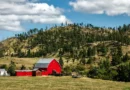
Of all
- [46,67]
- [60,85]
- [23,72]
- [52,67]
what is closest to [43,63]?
[46,67]

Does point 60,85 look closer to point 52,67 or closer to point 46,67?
point 46,67

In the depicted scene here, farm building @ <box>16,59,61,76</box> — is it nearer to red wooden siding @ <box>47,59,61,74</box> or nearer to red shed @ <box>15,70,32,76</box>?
red wooden siding @ <box>47,59,61,74</box>

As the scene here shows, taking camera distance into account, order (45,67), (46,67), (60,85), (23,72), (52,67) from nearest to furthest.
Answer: (60,85)
(23,72)
(45,67)
(46,67)
(52,67)

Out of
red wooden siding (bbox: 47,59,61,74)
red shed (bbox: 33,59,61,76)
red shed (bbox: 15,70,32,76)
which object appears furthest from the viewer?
red wooden siding (bbox: 47,59,61,74)

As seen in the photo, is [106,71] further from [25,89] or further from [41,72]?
[25,89]

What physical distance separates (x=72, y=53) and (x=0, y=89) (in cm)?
15064

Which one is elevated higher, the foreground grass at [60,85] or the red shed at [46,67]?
the foreground grass at [60,85]

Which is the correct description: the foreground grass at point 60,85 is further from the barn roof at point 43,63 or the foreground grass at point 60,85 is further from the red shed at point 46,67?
the barn roof at point 43,63

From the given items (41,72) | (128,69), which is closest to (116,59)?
(41,72)

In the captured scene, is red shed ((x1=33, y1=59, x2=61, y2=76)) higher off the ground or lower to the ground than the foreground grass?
lower

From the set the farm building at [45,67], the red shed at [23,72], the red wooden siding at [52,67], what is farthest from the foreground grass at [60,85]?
the red wooden siding at [52,67]

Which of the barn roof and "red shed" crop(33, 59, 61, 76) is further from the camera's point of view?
the barn roof

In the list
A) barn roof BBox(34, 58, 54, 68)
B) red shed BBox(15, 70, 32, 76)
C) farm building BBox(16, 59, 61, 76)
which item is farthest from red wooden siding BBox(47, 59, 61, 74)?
red shed BBox(15, 70, 32, 76)

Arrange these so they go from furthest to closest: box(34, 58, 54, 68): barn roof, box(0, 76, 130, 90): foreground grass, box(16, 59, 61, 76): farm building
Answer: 1. box(34, 58, 54, 68): barn roof
2. box(16, 59, 61, 76): farm building
3. box(0, 76, 130, 90): foreground grass
